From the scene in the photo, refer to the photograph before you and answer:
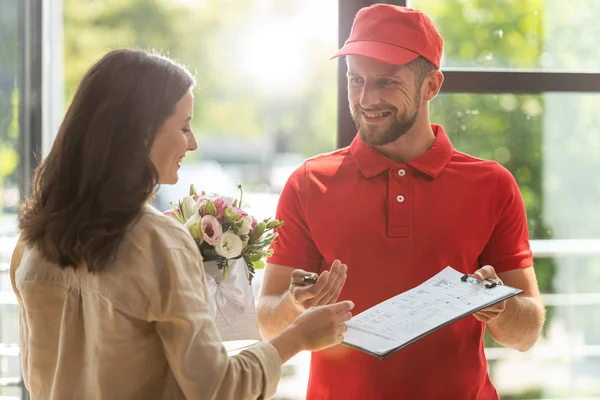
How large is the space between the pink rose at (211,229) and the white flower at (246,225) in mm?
55

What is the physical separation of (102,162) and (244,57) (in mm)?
7665

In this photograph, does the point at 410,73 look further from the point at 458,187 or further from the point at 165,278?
the point at 165,278

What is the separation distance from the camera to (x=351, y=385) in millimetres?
1719

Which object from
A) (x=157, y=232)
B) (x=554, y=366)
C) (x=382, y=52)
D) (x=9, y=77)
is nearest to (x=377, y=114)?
(x=382, y=52)

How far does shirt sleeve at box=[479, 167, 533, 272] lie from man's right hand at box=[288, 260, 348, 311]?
0.47 m

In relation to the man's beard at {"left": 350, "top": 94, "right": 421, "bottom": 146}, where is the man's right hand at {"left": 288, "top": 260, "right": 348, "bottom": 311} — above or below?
below

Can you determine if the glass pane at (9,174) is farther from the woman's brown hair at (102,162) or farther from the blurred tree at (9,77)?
the woman's brown hair at (102,162)

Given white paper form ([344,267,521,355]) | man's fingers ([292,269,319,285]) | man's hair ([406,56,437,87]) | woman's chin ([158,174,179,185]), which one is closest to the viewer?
woman's chin ([158,174,179,185])

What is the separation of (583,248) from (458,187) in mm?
940

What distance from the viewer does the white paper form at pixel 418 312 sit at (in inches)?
53.6

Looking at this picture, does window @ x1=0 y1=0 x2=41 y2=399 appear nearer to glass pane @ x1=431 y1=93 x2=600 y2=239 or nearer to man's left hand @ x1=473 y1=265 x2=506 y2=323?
glass pane @ x1=431 y1=93 x2=600 y2=239

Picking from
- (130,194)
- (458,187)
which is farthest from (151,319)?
(458,187)

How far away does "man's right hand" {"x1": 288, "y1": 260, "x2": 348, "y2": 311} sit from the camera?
1.53 meters

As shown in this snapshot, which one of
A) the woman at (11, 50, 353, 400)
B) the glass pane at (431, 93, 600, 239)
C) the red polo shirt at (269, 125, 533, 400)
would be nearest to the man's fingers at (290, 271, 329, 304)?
the red polo shirt at (269, 125, 533, 400)
